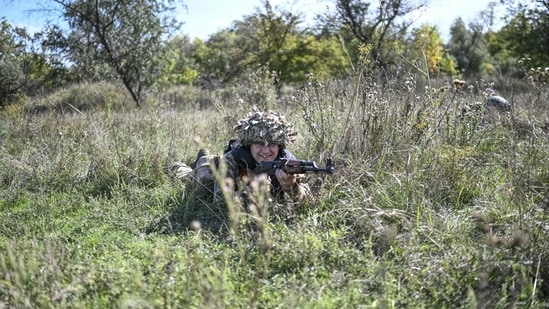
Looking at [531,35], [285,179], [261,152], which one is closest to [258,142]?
[261,152]

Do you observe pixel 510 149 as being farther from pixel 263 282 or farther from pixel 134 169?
pixel 134 169

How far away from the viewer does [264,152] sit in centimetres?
357

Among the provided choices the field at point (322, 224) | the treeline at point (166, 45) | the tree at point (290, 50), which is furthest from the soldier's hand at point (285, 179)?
the tree at point (290, 50)

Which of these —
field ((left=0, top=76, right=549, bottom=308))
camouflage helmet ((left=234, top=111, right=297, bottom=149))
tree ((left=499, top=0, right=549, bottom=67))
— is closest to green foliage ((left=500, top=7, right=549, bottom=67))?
tree ((left=499, top=0, right=549, bottom=67))

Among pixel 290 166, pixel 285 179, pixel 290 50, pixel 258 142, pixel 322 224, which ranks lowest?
pixel 322 224

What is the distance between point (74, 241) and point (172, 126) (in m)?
3.27

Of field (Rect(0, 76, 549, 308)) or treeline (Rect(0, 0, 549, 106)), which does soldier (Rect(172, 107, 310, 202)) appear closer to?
field (Rect(0, 76, 549, 308))

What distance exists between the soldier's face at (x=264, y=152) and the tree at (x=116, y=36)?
886 centimetres

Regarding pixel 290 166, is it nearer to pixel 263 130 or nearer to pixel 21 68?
pixel 263 130

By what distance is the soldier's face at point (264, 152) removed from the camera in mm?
3570

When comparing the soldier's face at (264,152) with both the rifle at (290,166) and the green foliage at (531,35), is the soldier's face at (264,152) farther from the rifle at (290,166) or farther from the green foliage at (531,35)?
the green foliage at (531,35)

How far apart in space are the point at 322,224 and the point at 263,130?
849 mm

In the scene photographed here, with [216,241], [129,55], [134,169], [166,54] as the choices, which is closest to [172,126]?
[134,169]

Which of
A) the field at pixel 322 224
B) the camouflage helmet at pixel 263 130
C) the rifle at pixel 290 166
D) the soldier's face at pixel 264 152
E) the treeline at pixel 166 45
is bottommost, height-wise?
the field at pixel 322 224
